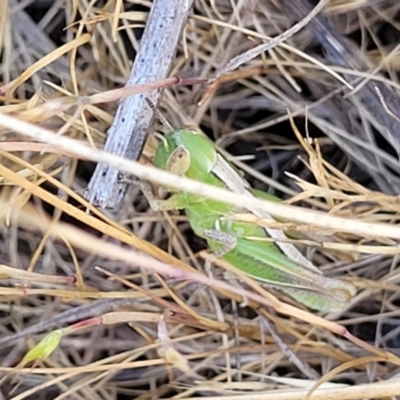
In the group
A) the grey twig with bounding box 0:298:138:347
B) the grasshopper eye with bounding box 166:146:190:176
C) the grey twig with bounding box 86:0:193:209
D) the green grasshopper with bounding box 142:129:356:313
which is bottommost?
the grey twig with bounding box 0:298:138:347

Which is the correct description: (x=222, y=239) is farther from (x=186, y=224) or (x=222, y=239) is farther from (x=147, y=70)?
(x=147, y=70)

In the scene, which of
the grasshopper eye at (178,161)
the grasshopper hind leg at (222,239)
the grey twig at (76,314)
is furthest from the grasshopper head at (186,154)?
the grey twig at (76,314)

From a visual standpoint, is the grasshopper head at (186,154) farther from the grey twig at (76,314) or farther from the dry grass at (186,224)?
the grey twig at (76,314)

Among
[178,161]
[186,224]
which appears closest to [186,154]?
[178,161]

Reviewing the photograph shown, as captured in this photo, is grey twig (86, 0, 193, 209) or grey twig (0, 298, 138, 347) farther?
grey twig (0, 298, 138, 347)

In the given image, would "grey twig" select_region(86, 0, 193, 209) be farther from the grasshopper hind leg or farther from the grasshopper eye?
the grasshopper hind leg

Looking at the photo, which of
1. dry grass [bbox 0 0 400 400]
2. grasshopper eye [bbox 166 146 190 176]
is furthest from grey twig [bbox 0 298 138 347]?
grasshopper eye [bbox 166 146 190 176]
